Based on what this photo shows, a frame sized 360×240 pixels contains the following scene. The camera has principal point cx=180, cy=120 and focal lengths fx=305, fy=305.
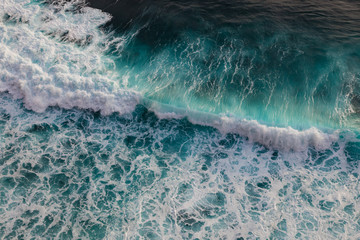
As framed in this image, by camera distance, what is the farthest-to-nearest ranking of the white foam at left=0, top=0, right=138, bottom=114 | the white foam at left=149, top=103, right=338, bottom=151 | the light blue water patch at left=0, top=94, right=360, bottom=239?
the white foam at left=0, top=0, right=138, bottom=114 → the white foam at left=149, top=103, right=338, bottom=151 → the light blue water patch at left=0, top=94, right=360, bottom=239

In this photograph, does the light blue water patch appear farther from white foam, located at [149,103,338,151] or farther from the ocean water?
white foam, located at [149,103,338,151]

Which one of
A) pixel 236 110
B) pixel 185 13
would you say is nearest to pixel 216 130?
pixel 236 110

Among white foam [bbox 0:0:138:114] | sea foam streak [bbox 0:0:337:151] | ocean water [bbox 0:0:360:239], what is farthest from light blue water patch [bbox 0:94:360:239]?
white foam [bbox 0:0:138:114]

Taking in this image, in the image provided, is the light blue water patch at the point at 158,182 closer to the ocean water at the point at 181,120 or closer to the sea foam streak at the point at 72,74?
the ocean water at the point at 181,120

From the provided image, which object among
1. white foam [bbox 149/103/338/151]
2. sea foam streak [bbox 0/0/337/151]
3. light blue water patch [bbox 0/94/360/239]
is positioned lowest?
light blue water patch [bbox 0/94/360/239]

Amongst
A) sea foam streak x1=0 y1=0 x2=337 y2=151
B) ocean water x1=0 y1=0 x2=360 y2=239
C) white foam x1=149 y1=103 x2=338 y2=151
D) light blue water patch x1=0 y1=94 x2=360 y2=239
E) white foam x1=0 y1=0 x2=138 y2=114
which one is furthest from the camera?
white foam x1=0 y1=0 x2=138 y2=114

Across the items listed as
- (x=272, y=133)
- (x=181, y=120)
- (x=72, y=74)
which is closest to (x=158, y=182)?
(x=181, y=120)

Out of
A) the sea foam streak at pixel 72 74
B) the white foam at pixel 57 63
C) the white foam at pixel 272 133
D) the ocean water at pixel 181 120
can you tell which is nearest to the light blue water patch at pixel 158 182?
the ocean water at pixel 181 120

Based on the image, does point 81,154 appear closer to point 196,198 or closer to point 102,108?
point 102,108
